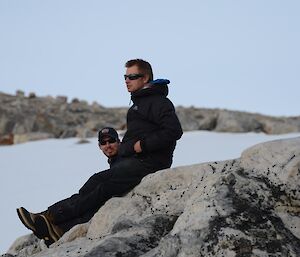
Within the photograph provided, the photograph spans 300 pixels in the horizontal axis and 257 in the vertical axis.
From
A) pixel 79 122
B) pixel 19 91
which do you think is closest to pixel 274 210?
pixel 79 122

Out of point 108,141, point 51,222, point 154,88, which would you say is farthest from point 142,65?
point 51,222

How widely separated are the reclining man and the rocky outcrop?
22.4 inches

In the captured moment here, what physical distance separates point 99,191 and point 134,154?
0.51m

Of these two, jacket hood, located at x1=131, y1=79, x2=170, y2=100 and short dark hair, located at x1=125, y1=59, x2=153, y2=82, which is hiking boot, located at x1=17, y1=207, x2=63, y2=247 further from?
short dark hair, located at x1=125, y1=59, x2=153, y2=82

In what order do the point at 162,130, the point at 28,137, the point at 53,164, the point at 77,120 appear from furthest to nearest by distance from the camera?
the point at 77,120 < the point at 28,137 < the point at 53,164 < the point at 162,130

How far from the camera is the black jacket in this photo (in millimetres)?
5441

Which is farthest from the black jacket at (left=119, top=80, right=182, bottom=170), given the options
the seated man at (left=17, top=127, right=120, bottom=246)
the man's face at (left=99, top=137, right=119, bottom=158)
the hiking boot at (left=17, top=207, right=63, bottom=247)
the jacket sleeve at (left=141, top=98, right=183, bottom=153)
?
the hiking boot at (left=17, top=207, right=63, bottom=247)

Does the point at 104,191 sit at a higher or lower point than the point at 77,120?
higher

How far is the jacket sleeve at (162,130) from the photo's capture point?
542cm

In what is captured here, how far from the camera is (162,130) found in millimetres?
5465

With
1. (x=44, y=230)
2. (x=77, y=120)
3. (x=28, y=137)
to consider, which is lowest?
(x=77, y=120)

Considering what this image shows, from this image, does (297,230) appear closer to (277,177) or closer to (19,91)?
(277,177)

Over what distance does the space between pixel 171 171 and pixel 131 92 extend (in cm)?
109

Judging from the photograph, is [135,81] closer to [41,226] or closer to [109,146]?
[109,146]
